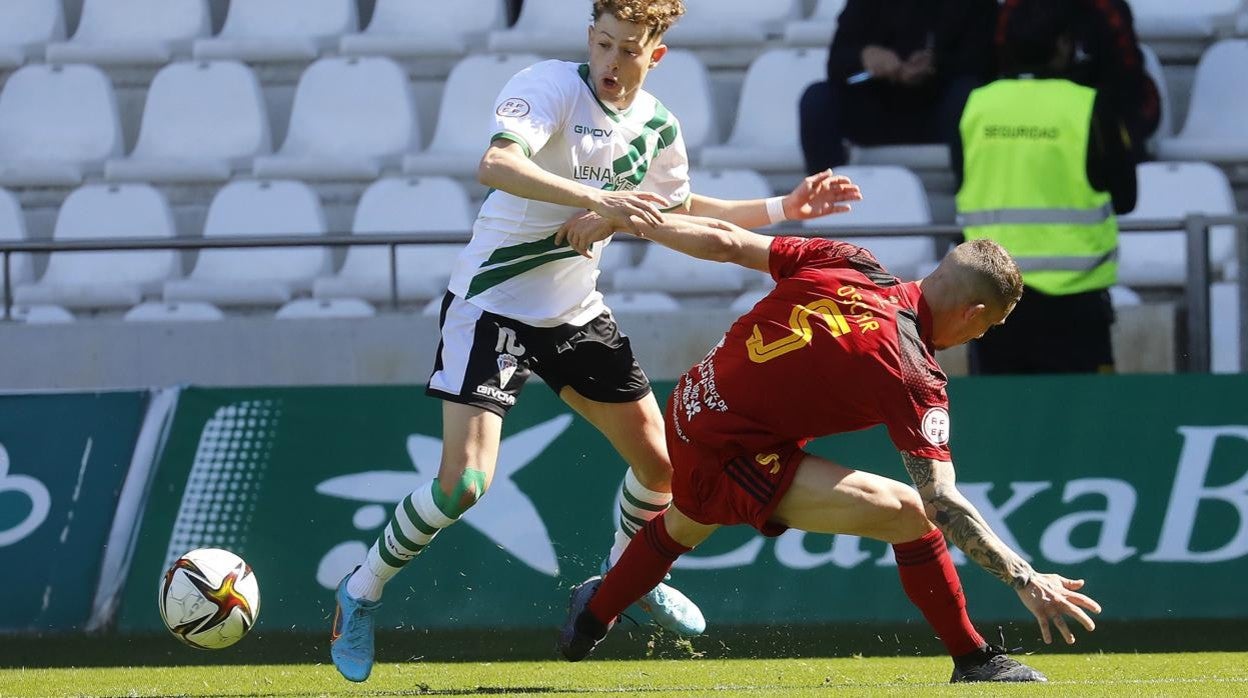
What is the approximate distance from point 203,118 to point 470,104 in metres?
1.85

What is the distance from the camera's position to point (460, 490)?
18.7ft

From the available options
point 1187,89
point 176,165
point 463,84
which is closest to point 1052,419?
point 1187,89

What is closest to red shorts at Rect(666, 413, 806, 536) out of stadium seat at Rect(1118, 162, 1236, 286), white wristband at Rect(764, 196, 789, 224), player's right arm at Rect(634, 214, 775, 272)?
player's right arm at Rect(634, 214, 775, 272)

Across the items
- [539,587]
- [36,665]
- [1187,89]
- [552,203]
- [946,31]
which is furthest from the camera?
[1187,89]

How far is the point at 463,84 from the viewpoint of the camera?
11.2 m

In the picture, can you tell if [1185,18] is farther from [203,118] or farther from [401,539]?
[401,539]

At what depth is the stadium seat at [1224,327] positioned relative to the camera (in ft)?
28.0

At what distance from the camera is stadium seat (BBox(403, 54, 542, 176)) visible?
36.4 feet

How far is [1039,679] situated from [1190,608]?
2.37 meters

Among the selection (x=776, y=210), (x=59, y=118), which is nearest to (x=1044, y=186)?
(x=776, y=210)

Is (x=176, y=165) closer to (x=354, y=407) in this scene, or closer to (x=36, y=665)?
(x=354, y=407)

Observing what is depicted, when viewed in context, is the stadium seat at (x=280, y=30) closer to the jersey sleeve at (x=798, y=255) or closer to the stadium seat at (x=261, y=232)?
the stadium seat at (x=261, y=232)

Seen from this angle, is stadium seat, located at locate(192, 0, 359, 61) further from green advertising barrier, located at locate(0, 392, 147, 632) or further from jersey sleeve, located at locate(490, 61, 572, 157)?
jersey sleeve, located at locate(490, 61, 572, 157)

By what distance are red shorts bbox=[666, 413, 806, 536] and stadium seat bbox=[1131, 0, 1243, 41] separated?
21.8ft
